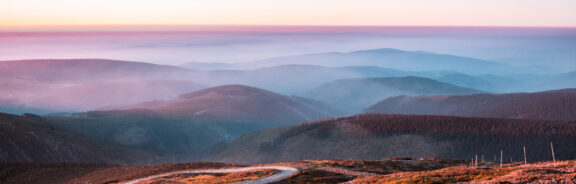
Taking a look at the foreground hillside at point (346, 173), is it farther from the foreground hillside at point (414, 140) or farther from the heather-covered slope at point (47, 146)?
the foreground hillside at point (414, 140)

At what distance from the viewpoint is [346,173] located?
170 ft

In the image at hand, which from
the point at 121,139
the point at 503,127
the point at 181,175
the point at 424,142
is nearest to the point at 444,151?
the point at 424,142

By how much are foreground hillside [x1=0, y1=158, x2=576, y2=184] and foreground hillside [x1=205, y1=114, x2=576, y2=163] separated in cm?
4652

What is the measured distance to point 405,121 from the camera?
131375 millimetres

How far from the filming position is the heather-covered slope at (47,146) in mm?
108375

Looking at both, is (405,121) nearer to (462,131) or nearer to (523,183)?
(462,131)

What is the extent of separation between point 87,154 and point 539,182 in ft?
378

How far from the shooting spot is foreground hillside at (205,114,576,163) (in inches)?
4269

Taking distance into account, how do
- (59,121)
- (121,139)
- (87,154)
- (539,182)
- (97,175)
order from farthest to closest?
(121,139)
(59,121)
(87,154)
(97,175)
(539,182)

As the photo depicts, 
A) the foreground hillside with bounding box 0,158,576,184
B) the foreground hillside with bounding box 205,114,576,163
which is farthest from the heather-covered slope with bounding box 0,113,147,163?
the foreground hillside with bounding box 205,114,576,163

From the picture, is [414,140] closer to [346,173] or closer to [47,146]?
[346,173]

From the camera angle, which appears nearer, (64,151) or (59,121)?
(64,151)

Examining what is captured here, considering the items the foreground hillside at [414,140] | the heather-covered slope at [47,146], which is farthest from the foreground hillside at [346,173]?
the foreground hillside at [414,140]

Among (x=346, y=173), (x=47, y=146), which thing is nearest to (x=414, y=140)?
(x=346, y=173)
